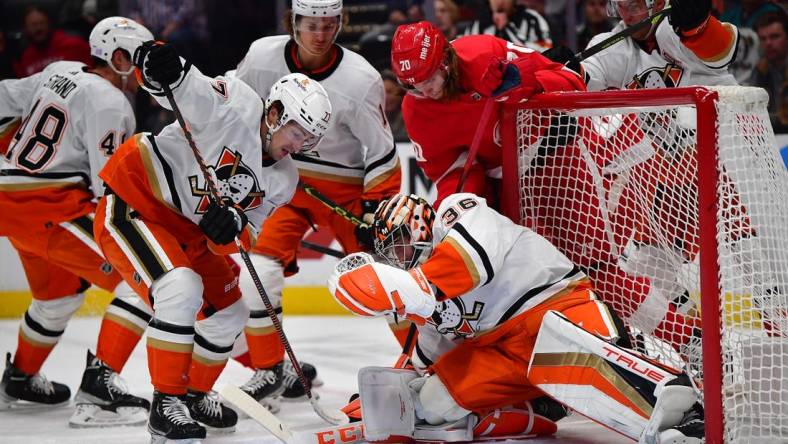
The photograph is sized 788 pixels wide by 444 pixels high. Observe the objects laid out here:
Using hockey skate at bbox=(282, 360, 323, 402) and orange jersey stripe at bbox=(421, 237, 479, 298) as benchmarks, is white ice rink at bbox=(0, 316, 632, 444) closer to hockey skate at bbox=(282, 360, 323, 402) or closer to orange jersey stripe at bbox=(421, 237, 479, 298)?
hockey skate at bbox=(282, 360, 323, 402)

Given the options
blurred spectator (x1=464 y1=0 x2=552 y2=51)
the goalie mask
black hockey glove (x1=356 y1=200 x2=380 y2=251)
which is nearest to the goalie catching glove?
the goalie mask

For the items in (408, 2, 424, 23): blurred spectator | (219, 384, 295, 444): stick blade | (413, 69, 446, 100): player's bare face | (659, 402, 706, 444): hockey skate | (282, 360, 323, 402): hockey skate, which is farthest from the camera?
(408, 2, 424, 23): blurred spectator

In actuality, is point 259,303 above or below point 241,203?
below

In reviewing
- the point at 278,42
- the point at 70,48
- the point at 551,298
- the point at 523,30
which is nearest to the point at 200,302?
the point at 551,298

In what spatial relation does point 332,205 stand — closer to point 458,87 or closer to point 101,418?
point 458,87

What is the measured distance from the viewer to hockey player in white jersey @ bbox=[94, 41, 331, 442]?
294 cm

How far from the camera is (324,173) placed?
381 cm

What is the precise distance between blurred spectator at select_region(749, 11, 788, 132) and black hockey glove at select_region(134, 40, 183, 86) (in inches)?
128

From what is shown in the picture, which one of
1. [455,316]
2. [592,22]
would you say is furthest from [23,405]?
[592,22]

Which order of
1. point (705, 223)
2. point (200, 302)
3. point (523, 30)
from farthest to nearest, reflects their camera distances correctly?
1. point (523, 30)
2. point (200, 302)
3. point (705, 223)

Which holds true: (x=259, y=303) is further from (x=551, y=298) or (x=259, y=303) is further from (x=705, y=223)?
(x=705, y=223)

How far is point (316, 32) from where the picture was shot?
3580mm

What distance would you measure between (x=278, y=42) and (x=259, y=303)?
0.84 m

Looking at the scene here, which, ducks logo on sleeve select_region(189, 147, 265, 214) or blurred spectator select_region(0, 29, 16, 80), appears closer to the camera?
ducks logo on sleeve select_region(189, 147, 265, 214)
